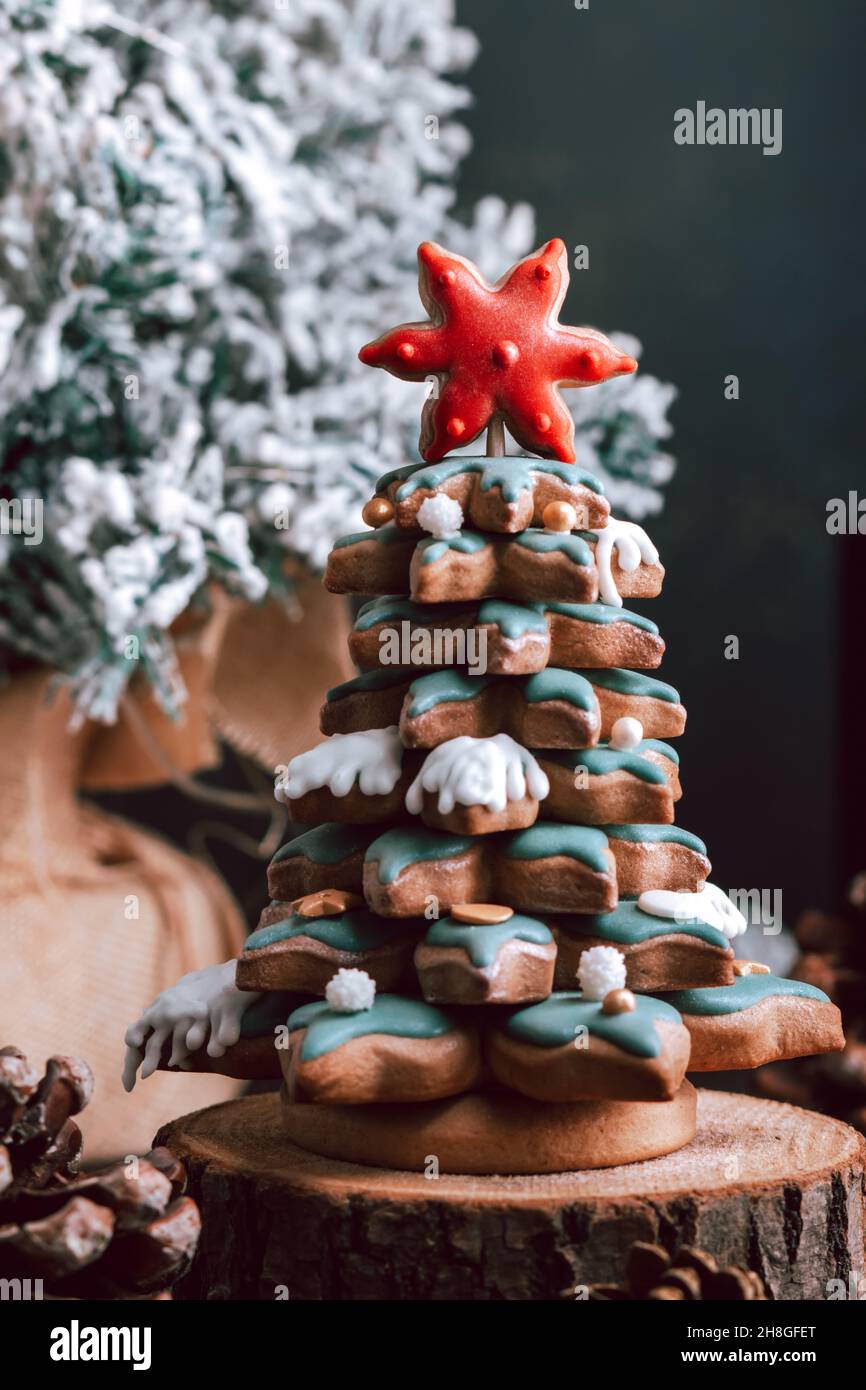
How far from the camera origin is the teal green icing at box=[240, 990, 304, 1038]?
837 mm

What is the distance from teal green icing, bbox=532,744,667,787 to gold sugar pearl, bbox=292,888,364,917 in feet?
0.45

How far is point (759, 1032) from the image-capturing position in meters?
0.81

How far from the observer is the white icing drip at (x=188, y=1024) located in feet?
2.77

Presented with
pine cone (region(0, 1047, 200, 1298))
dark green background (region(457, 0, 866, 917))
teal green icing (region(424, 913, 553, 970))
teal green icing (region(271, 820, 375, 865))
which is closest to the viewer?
pine cone (region(0, 1047, 200, 1298))

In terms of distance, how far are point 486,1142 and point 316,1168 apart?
9 cm

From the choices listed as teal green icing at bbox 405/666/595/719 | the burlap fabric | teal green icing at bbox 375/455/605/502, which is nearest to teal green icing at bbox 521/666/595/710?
teal green icing at bbox 405/666/595/719

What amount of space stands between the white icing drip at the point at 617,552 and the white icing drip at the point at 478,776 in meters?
0.12

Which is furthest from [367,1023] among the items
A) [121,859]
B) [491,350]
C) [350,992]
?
[121,859]

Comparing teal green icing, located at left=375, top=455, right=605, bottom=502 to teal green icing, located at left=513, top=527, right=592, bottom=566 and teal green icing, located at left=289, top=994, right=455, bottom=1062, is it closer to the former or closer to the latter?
teal green icing, located at left=513, top=527, right=592, bottom=566

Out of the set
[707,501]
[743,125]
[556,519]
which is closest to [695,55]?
[743,125]

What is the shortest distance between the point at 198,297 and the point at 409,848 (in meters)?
0.80

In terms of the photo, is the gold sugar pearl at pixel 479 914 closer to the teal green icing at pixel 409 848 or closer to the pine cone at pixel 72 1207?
the teal green icing at pixel 409 848

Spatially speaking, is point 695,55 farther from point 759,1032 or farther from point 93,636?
point 759,1032

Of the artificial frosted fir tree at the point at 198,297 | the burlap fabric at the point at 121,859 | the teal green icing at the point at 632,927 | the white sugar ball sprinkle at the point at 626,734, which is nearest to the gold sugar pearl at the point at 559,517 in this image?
the white sugar ball sprinkle at the point at 626,734
